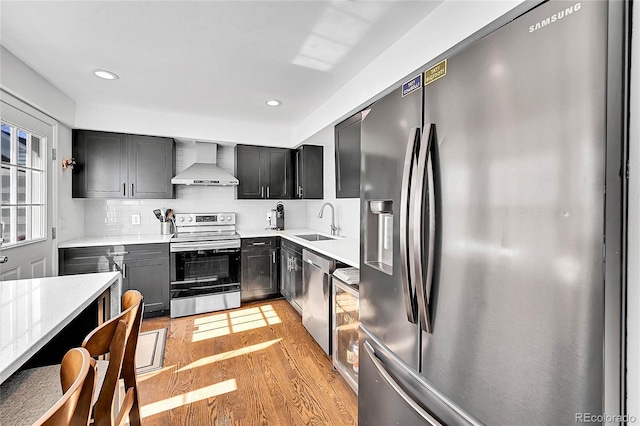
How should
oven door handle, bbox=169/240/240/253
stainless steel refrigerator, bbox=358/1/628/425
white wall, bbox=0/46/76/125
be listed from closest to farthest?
stainless steel refrigerator, bbox=358/1/628/425 → white wall, bbox=0/46/76/125 → oven door handle, bbox=169/240/240/253

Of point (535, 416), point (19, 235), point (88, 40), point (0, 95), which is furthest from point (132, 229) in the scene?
point (535, 416)

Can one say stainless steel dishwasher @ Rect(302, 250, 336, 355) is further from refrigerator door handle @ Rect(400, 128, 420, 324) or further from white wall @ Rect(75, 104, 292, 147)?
white wall @ Rect(75, 104, 292, 147)

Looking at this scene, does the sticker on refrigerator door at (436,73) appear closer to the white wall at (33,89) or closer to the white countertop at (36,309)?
the white countertop at (36,309)

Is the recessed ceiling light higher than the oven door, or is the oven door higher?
the recessed ceiling light

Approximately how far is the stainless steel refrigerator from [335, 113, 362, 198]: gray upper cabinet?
1227 millimetres

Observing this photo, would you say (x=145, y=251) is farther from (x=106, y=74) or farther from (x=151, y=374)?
(x=106, y=74)

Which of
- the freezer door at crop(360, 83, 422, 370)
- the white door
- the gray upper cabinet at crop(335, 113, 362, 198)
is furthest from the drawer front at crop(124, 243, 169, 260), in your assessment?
the freezer door at crop(360, 83, 422, 370)

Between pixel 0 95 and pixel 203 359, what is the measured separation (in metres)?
2.47

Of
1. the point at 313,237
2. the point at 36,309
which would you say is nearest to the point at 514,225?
the point at 36,309

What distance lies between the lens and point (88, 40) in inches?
75.2

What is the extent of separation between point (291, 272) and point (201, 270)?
107 cm

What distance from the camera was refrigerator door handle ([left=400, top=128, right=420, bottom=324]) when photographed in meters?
1.03

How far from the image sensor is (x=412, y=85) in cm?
Answer: 109

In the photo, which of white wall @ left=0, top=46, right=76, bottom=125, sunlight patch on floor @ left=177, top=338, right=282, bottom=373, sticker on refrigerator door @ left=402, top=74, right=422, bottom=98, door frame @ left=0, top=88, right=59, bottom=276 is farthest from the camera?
door frame @ left=0, top=88, right=59, bottom=276
